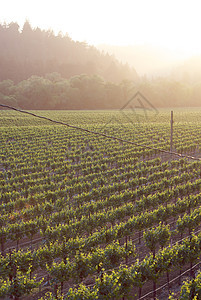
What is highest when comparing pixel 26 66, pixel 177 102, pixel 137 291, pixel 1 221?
pixel 26 66

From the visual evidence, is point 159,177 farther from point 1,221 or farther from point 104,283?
point 104,283

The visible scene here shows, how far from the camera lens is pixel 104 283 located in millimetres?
7578

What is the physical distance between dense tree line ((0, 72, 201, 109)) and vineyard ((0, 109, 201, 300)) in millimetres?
54121

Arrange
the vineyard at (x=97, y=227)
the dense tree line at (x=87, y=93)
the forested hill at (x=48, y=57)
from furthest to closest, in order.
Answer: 1. the forested hill at (x=48, y=57)
2. the dense tree line at (x=87, y=93)
3. the vineyard at (x=97, y=227)

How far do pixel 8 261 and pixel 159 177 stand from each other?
12.5 metres

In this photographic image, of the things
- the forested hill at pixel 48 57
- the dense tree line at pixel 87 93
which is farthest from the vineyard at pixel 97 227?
the forested hill at pixel 48 57

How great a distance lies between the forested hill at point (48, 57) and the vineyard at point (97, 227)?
9745cm

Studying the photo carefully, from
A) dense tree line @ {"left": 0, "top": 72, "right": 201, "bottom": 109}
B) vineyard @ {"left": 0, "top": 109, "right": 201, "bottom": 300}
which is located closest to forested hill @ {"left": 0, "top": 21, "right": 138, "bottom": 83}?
dense tree line @ {"left": 0, "top": 72, "right": 201, "bottom": 109}

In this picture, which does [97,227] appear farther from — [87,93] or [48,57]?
[48,57]

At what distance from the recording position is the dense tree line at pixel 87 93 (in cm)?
8169

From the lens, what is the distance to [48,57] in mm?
133250

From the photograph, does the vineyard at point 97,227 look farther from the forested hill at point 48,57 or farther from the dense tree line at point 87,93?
the forested hill at point 48,57

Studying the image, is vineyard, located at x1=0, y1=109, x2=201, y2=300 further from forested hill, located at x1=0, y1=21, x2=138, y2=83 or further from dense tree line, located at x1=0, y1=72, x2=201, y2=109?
forested hill, located at x1=0, y1=21, x2=138, y2=83

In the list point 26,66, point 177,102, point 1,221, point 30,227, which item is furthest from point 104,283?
point 26,66
